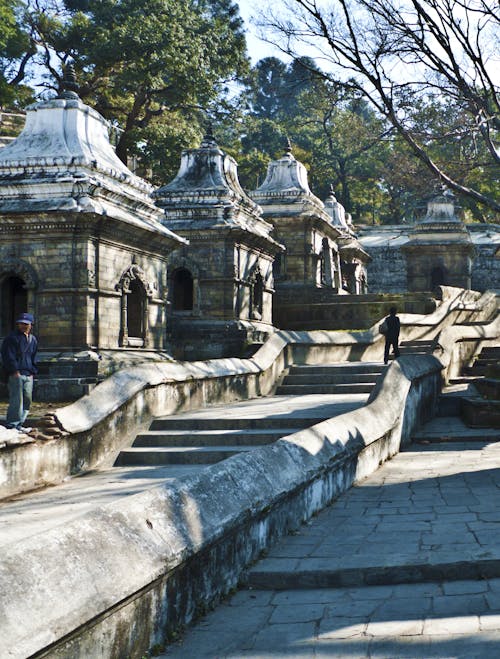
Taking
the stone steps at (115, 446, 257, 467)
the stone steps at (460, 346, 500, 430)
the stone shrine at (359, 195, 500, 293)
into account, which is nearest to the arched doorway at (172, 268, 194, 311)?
the stone steps at (460, 346, 500, 430)

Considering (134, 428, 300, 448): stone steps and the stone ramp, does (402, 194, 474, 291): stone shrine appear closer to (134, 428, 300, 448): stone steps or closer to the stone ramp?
the stone ramp

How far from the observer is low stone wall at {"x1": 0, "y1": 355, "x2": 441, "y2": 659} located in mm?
3084

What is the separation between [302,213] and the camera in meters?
29.2

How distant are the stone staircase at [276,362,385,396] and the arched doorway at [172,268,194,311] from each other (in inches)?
252

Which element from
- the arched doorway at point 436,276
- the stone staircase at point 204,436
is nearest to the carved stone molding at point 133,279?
the stone staircase at point 204,436

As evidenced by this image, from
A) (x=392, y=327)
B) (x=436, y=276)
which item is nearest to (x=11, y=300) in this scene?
(x=392, y=327)

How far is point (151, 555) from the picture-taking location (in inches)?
154

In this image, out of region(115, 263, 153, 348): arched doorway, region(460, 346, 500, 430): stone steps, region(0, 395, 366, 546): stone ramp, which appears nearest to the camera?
region(0, 395, 366, 546): stone ramp

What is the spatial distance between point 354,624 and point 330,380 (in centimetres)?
1078

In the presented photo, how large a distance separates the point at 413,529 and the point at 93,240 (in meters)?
9.99

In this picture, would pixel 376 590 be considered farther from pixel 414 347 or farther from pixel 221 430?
pixel 414 347

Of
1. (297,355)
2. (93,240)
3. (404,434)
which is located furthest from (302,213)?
→ (404,434)

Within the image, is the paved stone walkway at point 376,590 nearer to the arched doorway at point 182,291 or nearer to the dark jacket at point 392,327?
the dark jacket at point 392,327

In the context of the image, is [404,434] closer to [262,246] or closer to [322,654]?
[322,654]
